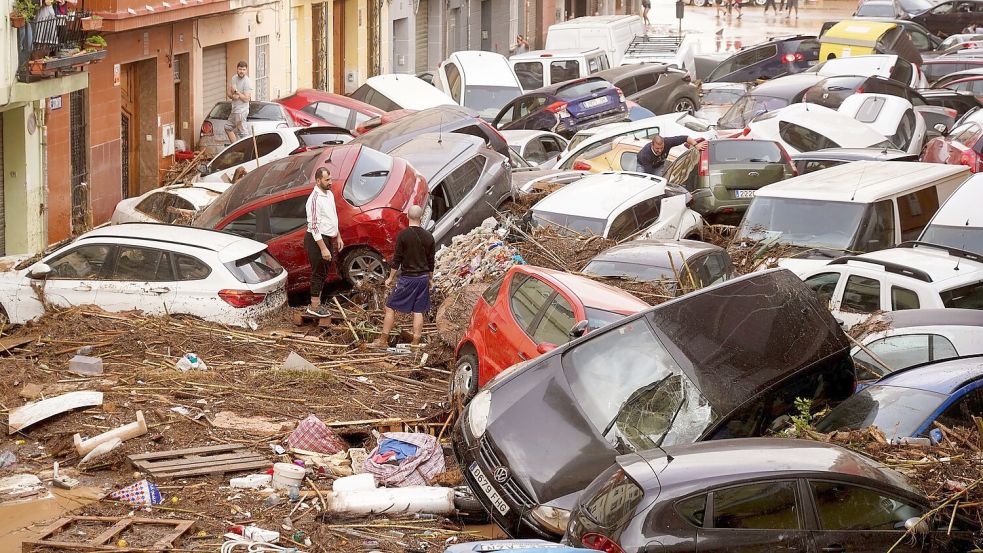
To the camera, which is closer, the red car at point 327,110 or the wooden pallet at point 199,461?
the wooden pallet at point 199,461

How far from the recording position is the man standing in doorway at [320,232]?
15.2 metres

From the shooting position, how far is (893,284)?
13.4 meters

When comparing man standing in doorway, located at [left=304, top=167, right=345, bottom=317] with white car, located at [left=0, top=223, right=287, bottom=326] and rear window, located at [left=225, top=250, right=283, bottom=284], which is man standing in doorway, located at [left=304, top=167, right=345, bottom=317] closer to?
rear window, located at [left=225, top=250, right=283, bottom=284]

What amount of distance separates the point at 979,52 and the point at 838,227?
21.5m

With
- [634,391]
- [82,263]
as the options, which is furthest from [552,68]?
[634,391]

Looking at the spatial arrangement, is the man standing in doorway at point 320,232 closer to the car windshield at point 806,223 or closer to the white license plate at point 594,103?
the car windshield at point 806,223

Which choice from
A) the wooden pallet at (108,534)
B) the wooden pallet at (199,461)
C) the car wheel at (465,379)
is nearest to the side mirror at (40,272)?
the wooden pallet at (199,461)

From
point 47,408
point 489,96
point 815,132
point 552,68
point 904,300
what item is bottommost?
point 47,408

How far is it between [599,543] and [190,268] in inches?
303

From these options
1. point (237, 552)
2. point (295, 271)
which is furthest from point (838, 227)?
point (237, 552)

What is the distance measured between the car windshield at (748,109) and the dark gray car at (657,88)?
9.53ft

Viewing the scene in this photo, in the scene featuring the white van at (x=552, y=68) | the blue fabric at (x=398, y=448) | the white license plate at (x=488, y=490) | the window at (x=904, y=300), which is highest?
the white van at (x=552, y=68)

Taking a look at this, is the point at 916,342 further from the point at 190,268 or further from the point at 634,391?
the point at 190,268

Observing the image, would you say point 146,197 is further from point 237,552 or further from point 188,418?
point 237,552
